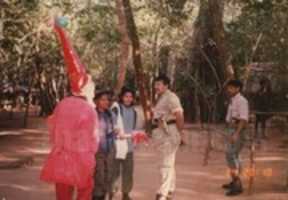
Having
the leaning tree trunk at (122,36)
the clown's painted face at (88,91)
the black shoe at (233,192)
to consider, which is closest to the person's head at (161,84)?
the clown's painted face at (88,91)

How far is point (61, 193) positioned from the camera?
276 inches

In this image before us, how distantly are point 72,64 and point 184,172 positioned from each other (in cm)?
601

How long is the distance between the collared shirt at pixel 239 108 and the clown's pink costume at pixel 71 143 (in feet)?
10.9

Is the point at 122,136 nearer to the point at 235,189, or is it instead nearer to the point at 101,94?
the point at 101,94

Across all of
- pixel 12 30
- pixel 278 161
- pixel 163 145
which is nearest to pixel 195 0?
pixel 12 30

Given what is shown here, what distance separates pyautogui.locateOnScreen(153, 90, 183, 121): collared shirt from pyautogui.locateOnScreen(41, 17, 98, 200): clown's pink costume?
6.68ft

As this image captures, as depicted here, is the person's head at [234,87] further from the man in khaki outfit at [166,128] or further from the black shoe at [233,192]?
the black shoe at [233,192]

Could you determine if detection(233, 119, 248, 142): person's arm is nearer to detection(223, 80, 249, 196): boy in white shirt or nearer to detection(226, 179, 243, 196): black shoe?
detection(223, 80, 249, 196): boy in white shirt

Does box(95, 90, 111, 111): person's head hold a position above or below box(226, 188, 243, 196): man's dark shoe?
above

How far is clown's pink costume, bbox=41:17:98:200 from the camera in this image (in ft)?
22.4

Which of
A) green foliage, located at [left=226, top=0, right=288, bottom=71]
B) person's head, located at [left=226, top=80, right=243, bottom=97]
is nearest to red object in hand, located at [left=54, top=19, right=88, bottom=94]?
person's head, located at [left=226, top=80, right=243, bottom=97]

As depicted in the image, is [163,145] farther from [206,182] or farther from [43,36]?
[43,36]

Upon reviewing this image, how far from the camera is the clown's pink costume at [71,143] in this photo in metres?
6.81

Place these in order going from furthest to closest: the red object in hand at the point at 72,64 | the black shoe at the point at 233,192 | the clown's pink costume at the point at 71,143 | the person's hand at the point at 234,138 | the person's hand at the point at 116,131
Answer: the black shoe at the point at 233,192
the person's hand at the point at 234,138
the person's hand at the point at 116,131
the red object in hand at the point at 72,64
the clown's pink costume at the point at 71,143
